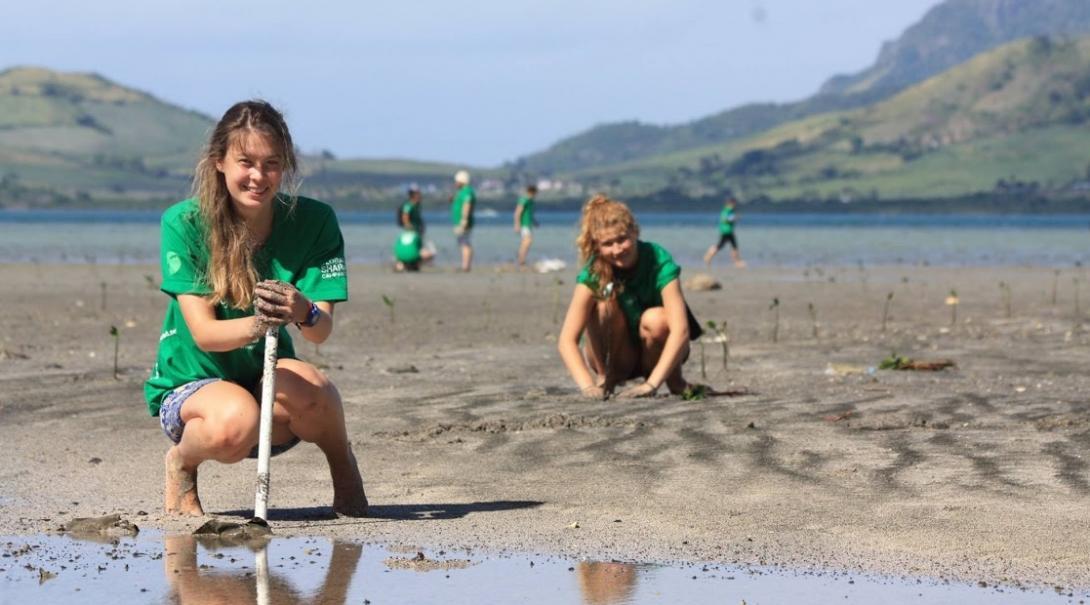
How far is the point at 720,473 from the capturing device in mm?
7621

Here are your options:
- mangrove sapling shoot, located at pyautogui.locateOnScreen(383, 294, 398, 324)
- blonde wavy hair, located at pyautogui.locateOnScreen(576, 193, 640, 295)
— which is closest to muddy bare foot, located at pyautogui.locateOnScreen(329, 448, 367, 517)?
blonde wavy hair, located at pyautogui.locateOnScreen(576, 193, 640, 295)

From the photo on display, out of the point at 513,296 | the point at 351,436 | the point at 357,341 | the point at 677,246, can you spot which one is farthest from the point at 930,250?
the point at 351,436

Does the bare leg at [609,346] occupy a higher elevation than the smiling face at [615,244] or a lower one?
lower

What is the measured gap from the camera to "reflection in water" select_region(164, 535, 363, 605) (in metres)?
5.15

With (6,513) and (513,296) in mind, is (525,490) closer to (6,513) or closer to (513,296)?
(6,513)

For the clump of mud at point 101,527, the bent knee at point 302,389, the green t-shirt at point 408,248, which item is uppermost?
the bent knee at point 302,389

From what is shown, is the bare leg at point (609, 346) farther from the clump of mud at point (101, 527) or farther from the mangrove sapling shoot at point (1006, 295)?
the mangrove sapling shoot at point (1006, 295)

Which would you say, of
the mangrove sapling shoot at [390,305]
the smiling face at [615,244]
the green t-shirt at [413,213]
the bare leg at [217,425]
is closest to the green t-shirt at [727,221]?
the green t-shirt at [413,213]

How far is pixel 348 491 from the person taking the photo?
6.68 metres

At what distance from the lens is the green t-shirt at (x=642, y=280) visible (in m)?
9.65

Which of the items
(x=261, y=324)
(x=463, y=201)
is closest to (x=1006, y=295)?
(x=463, y=201)

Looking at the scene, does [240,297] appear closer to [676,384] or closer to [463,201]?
[676,384]

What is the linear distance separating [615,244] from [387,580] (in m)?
4.07

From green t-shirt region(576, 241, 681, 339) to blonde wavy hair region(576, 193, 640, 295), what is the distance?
5 cm
